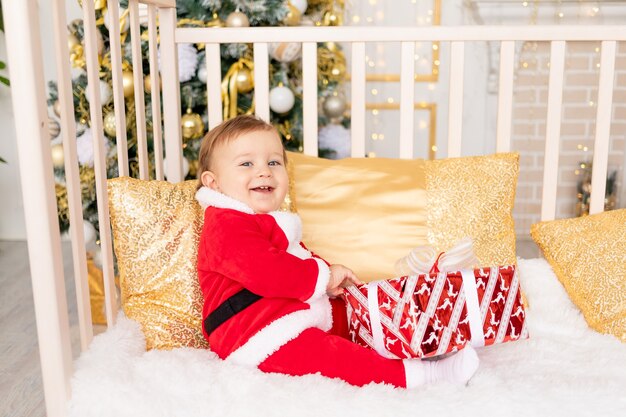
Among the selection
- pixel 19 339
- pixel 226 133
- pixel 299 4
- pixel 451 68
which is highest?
pixel 299 4

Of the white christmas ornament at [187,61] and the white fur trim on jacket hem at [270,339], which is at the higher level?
the white christmas ornament at [187,61]

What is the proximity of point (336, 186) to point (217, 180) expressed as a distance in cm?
25

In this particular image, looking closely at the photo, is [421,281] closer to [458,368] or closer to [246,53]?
[458,368]

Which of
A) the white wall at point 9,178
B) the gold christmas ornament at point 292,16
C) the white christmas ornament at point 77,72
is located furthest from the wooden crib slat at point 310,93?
the white wall at point 9,178

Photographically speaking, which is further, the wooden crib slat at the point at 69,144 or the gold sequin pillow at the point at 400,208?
the gold sequin pillow at the point at 400,208

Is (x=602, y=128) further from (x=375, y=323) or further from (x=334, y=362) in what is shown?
(x=334, y=362)

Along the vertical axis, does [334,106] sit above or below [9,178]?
above

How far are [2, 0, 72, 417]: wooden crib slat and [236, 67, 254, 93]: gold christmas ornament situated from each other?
126 centimetres

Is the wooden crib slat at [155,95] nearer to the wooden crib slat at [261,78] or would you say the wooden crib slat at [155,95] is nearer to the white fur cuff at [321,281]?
the wooden crib slat at [261,78]

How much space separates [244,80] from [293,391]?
1376mm

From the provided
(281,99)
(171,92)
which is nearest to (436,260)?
(171,92)

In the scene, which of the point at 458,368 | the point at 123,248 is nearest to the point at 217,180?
the point at 123,248

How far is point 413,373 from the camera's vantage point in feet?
3.10

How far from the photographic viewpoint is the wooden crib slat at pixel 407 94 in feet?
4.55
